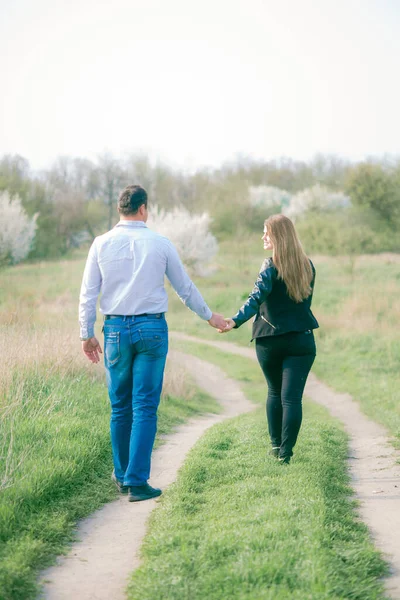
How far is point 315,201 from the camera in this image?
61.1 metres

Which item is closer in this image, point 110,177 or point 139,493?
point 139,493

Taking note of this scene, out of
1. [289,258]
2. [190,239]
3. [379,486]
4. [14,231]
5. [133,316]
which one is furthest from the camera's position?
[190,239]

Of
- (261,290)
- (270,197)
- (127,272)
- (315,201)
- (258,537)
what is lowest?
(258,537)

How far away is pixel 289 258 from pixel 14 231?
3423 centimetres

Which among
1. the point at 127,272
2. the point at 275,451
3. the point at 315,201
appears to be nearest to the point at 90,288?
the point at 127,272

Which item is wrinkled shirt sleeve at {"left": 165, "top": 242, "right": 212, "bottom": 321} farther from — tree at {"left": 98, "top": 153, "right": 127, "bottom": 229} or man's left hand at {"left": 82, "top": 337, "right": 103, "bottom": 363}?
tree at {"left": 98, "top": 153, "right": 127, "bottom": 229}

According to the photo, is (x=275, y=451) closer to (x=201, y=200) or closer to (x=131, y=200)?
(x=131, y=200)

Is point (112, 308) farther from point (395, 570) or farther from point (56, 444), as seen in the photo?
point (395, 570)

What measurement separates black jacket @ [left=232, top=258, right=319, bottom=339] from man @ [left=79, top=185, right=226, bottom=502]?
33.5 inches

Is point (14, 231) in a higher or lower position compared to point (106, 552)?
higher

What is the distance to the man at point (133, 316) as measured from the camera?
5.31 meters

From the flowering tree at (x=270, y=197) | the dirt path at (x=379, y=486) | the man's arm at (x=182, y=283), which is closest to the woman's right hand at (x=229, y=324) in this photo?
the man's arm at (x=182, y=283)

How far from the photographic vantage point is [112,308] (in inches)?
210

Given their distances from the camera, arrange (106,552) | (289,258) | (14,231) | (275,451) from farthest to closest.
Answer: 1. (14,231)
2. (275,451)
3. (289,258)
4. (106,552)
